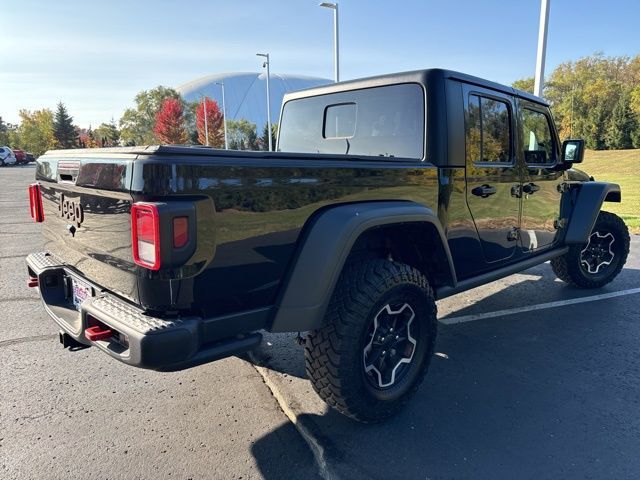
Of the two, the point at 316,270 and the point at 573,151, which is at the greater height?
the point at 573,151

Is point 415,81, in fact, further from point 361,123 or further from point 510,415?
point 510,415

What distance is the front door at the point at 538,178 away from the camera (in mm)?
3867

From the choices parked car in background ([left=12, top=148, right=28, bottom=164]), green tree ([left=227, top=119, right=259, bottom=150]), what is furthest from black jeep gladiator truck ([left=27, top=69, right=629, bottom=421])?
green tree ([left=227, top=119, right=259, bottom=150])

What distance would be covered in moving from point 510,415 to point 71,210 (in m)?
2.73

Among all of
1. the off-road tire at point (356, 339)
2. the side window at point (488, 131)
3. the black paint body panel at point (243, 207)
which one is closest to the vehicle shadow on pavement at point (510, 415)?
the off-road tire at point (356, 339)

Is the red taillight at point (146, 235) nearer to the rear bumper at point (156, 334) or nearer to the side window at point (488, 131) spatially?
the rear bumper at point (156, 334)

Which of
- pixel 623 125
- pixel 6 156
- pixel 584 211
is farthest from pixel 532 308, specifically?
pixel 6 156

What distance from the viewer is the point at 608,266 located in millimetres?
5215

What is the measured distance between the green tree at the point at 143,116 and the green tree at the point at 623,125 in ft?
188

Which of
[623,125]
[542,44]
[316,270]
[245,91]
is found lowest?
[316,270]

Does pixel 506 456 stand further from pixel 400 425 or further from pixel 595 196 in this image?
pixel 595 196

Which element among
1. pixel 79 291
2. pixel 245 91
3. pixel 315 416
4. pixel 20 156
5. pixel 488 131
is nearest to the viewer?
pixel 79 291

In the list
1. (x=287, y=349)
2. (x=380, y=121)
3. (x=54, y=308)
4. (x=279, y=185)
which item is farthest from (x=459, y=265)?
(x=54, y=308)

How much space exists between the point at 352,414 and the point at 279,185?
4.29 ft
